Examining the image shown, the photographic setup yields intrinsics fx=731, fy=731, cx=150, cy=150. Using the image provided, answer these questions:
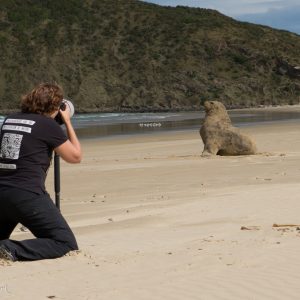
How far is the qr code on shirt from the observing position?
18.1 ft

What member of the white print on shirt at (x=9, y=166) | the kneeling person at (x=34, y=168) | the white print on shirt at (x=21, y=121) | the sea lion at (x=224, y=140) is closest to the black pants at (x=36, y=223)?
the kneeling person at (x=34, y=168)

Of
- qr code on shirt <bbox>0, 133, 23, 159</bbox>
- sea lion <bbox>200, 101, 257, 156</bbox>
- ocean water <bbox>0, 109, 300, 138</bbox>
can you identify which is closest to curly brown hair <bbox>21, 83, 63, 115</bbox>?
qr code on shirt <bbox>0, 133, 23, 159</bbox>

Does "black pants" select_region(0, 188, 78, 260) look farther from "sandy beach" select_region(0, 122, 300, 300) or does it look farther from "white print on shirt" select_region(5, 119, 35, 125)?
"white print on shirt" select_region(5, 119, 35, 125)

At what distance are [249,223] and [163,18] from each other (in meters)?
76.6

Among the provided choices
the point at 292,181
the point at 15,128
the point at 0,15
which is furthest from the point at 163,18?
the point at 15,128

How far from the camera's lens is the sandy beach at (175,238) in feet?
15.7

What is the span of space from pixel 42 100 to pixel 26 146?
0.38m

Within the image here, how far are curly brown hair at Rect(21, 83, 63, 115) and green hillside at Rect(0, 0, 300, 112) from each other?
59.4m

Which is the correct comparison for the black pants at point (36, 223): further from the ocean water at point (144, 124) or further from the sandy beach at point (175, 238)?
the ocean water at point (144, 124)

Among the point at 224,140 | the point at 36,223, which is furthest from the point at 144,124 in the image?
the point at 36,223

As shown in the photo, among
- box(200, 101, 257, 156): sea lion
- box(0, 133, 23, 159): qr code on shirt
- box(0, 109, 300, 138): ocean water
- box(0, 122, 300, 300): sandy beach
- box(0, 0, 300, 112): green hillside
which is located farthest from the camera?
box(0, 0, 300, 112): green hillside

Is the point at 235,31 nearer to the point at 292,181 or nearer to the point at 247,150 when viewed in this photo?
the point at 247,150

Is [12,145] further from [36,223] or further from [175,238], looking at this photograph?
[175,238]

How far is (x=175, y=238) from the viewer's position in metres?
6.54
